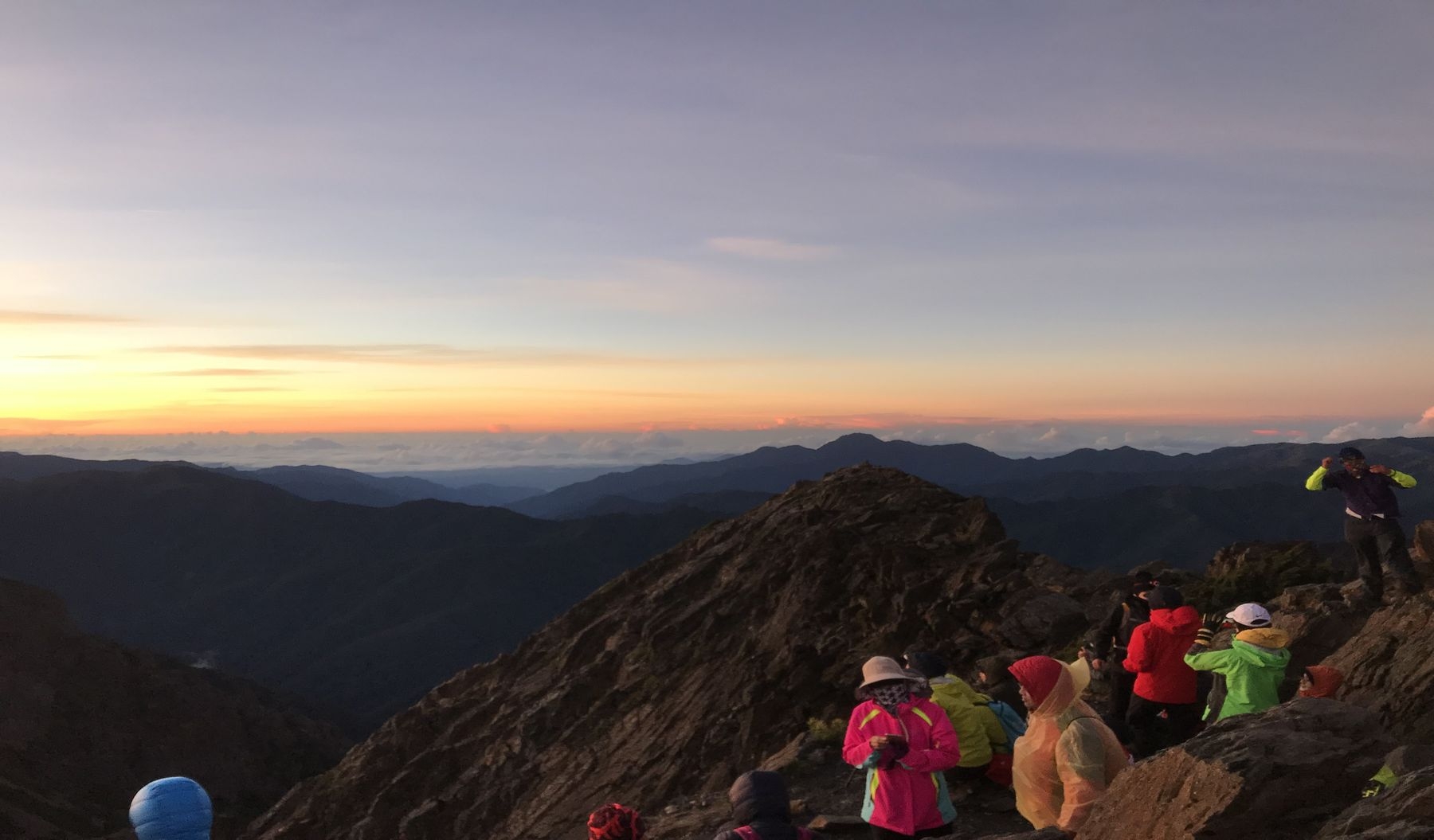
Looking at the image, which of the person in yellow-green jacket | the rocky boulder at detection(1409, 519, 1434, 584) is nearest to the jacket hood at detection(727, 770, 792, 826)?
the person in yellow-green jacket

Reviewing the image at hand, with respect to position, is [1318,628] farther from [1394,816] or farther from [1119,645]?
[1394,816]

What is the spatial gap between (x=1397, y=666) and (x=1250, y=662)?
4026mm

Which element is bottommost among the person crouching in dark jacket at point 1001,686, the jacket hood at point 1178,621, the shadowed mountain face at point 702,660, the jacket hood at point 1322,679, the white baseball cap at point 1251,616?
the shadowed mountain face at point 702,660

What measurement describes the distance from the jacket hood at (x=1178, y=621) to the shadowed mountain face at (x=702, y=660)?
9619mm

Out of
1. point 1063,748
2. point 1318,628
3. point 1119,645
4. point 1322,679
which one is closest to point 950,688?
point 1063,748

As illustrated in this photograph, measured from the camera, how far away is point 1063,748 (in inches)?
302

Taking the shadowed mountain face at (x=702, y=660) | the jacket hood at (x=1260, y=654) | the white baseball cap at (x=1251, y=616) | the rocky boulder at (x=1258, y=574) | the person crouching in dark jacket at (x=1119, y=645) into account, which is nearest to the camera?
the jacket hood at (x=1260, y=654)

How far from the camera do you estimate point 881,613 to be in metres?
26.0

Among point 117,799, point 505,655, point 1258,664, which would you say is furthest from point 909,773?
point 117,799

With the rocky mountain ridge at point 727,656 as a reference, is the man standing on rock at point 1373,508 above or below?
above

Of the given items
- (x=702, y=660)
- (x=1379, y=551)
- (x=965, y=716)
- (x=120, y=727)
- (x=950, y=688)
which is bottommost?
(x=120, y=727)

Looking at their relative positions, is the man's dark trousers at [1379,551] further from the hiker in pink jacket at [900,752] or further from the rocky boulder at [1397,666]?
the hiker in pink jacket at [900,752]

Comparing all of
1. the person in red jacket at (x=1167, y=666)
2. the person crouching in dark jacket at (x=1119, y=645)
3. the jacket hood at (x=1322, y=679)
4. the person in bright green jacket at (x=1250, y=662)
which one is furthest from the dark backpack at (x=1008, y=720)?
the jacket hood at (x=1322, y=679)

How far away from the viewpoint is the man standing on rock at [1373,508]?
14852mm
